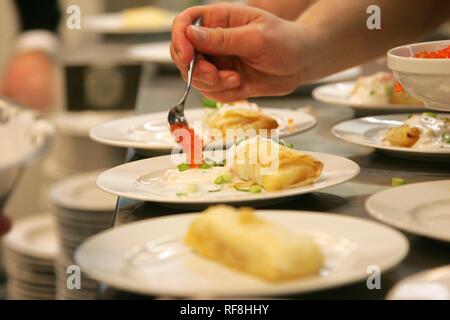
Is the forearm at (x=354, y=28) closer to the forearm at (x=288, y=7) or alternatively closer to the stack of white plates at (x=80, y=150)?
the forearm at (x=288, y=7)

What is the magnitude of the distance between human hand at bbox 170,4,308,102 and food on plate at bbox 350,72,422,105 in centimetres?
22

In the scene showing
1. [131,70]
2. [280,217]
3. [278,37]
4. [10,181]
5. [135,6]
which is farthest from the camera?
[135,6]

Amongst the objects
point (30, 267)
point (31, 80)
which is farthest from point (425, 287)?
point (31, 80)

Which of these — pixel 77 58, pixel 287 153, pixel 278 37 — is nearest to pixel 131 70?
pixel 77 58

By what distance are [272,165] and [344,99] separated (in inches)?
33.8

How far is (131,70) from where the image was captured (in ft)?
13.4

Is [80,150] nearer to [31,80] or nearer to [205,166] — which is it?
[31,80]

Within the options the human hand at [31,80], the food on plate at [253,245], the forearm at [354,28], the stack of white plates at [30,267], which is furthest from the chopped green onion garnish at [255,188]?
the human hand at [31,80]

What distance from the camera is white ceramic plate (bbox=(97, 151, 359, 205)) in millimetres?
1263

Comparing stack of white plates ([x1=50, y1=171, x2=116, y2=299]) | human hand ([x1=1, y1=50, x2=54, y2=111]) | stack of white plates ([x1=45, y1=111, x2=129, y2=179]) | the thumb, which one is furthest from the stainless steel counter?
stack of white plates ([x1=45, y1=111, x2=129, y2=179])

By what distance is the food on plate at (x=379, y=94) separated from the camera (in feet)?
6.89

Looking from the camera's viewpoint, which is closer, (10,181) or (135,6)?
(10,181)
